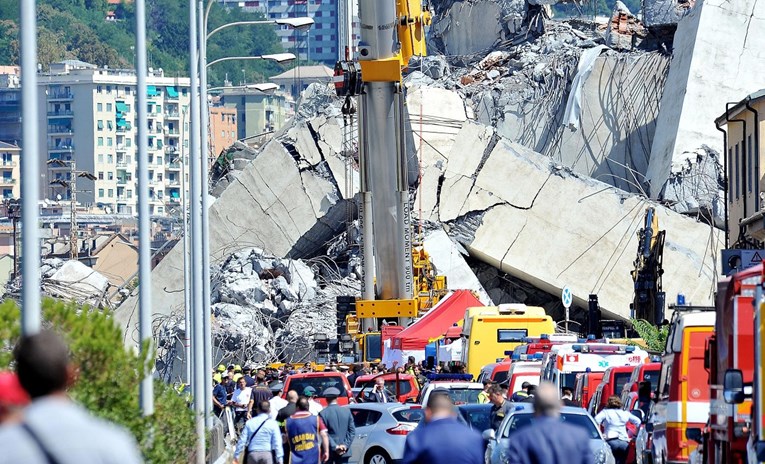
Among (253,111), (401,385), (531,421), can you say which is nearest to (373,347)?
(401,385)

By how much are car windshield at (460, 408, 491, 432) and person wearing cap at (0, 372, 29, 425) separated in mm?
15571

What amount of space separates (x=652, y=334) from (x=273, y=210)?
22.2 metres

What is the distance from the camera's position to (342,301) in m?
37.7

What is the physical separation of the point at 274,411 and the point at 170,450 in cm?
749

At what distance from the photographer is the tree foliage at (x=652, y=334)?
33.6 metres

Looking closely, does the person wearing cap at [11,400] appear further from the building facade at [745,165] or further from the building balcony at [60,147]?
Result: the building balcony at [60,147]

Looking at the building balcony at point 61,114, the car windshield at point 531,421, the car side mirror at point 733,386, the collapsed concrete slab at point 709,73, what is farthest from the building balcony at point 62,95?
the car side mirror at point 733,386

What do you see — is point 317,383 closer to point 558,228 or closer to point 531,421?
point 531,421

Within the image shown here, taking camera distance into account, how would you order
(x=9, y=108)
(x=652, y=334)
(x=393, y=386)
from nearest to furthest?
(x=393, y=386)
(x=652, y=334)
(x=9, y=108)

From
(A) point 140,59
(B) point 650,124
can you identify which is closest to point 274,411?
(A) point 140,59

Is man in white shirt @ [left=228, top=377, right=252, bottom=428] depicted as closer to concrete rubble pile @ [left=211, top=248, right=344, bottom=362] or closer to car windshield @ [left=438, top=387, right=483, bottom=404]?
car windshield @ [left=438, top=387, right=483, bottom=404]

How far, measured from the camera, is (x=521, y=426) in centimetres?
1794

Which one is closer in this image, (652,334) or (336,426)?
(336,426)

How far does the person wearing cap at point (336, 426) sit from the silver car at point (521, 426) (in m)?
2.76
